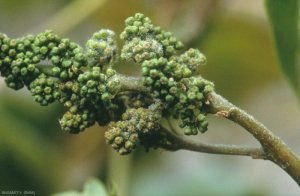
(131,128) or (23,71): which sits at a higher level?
(23,71)

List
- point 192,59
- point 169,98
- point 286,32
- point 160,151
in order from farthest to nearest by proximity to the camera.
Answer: point 160,151 < point 286,32 < point 192,59 < point 169,98

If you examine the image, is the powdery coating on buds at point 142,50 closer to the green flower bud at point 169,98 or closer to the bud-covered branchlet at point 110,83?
the bud-covered branchlet at point 110,83

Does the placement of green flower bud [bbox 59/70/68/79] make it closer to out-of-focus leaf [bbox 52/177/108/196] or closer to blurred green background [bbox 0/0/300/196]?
out-of-focus leaf [bbox 52/177/108/196]

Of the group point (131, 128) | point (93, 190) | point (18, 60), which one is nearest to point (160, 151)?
point (93, 190)

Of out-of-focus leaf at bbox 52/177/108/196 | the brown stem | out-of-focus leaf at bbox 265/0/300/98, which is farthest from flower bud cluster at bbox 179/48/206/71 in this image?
out-of-focus leaf at bbox 52/177/108/196

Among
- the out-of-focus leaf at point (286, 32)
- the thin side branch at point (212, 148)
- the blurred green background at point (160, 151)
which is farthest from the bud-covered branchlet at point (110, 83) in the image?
the blurred green background at point (160, 151)

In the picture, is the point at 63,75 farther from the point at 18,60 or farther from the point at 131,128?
the point at 131,128
